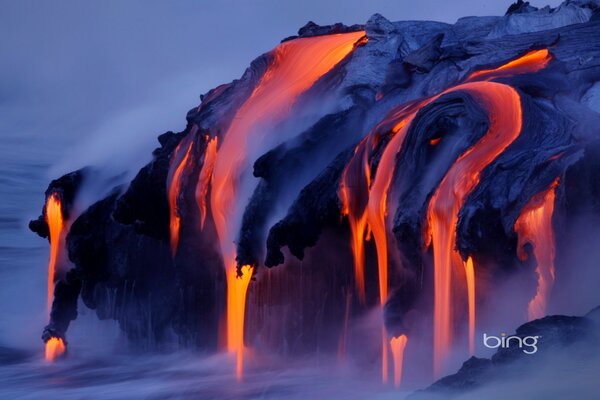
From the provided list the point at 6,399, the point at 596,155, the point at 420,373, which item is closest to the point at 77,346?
the point at 6,399

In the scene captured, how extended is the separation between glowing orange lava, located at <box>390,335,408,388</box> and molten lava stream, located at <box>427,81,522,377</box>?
1.49 feet

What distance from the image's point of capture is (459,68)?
10.4 meters

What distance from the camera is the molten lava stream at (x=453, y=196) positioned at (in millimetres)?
8430

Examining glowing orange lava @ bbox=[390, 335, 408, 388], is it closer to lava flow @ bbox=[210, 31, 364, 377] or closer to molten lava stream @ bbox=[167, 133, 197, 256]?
lava flow @ bbox=[210, 31, 364, 377]

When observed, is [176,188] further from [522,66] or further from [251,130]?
[522,66]

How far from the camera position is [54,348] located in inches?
565

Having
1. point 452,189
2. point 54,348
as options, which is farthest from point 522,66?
point 54,348

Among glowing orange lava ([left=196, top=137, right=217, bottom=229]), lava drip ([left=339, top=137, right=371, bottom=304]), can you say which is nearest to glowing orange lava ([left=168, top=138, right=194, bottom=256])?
glowing orange lava ([left=196, top=137, right=217, bottom=229])

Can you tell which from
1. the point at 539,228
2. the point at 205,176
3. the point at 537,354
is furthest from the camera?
the point at 205,176

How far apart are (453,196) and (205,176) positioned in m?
5.26

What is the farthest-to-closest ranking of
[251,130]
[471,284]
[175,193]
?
[175,193] < [251,130] < [471,284]

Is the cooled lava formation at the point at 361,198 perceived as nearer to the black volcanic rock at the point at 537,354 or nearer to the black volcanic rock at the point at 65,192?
the black volcanic rock at the point at 65,192

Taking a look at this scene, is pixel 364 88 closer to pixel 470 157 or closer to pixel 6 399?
pixel 470 157

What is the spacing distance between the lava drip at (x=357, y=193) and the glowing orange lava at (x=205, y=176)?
314 centimetres
